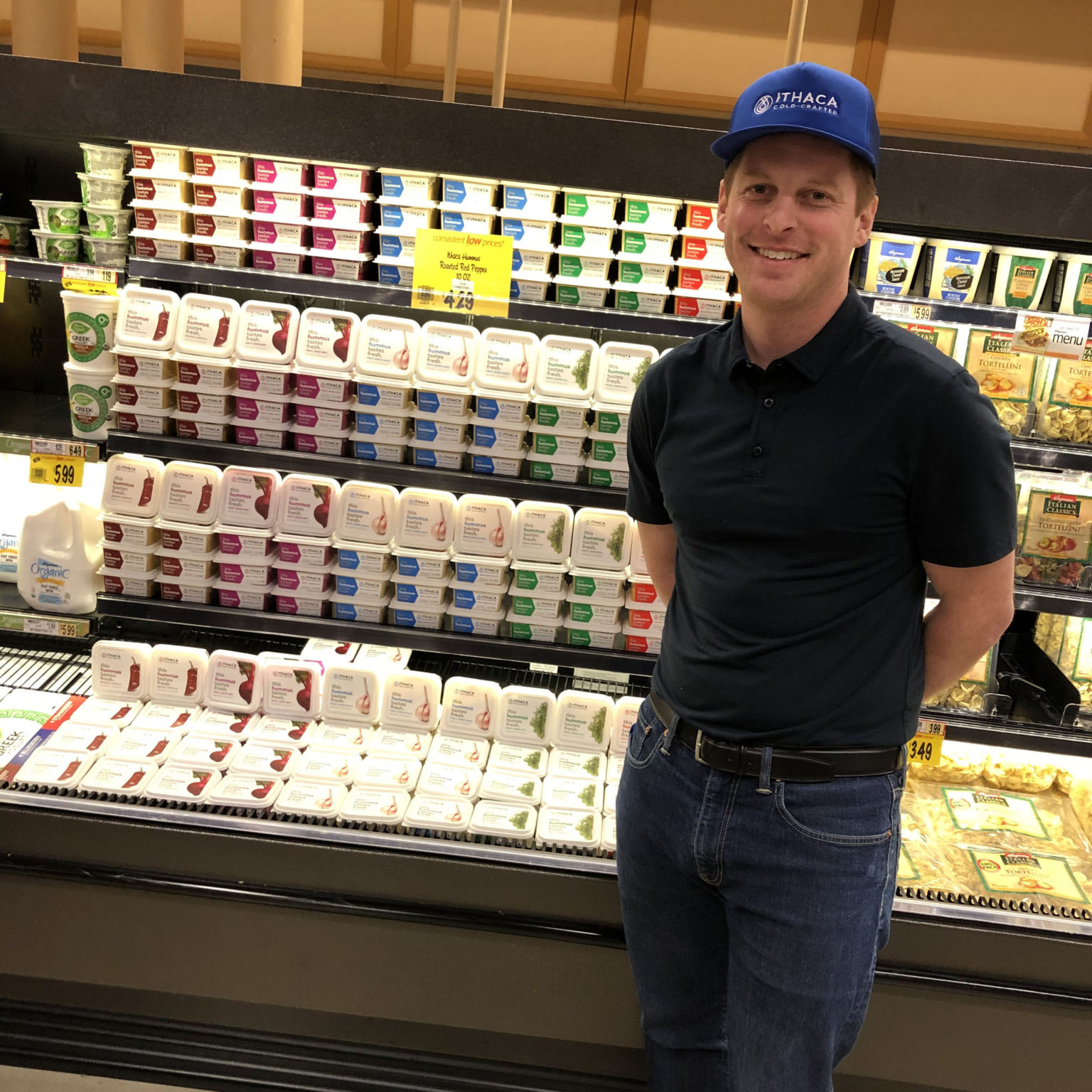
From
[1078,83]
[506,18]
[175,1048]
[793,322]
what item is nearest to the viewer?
[793,322]

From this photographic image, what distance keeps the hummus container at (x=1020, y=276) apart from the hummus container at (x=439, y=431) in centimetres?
123

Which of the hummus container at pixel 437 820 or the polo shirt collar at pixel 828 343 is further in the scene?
the hummus container at pixel 437 820

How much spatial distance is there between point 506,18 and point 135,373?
3.81 feet

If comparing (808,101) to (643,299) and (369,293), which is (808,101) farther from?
(369,293)

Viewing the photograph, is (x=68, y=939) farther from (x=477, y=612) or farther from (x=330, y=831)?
(x=477, y=612)

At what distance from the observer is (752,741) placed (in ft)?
4.93

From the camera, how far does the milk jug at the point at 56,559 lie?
267cm

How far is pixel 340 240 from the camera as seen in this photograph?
7.86 ft

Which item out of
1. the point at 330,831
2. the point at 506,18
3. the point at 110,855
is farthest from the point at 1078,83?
the point at 110,855

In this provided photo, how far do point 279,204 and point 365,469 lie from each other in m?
0.63

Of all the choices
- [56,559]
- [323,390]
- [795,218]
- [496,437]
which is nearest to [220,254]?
[323,390]

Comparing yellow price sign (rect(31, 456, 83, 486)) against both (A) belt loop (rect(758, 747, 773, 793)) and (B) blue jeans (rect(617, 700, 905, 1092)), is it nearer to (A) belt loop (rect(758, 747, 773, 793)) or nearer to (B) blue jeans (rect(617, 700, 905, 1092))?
(B) blue jeans (rect(617, 700, 905, 1092))

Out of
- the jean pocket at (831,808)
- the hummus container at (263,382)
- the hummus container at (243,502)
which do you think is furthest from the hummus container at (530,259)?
the jean pocket at (831,808)

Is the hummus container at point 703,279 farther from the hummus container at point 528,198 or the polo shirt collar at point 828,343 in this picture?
the polo shirt collar at point 828,343
